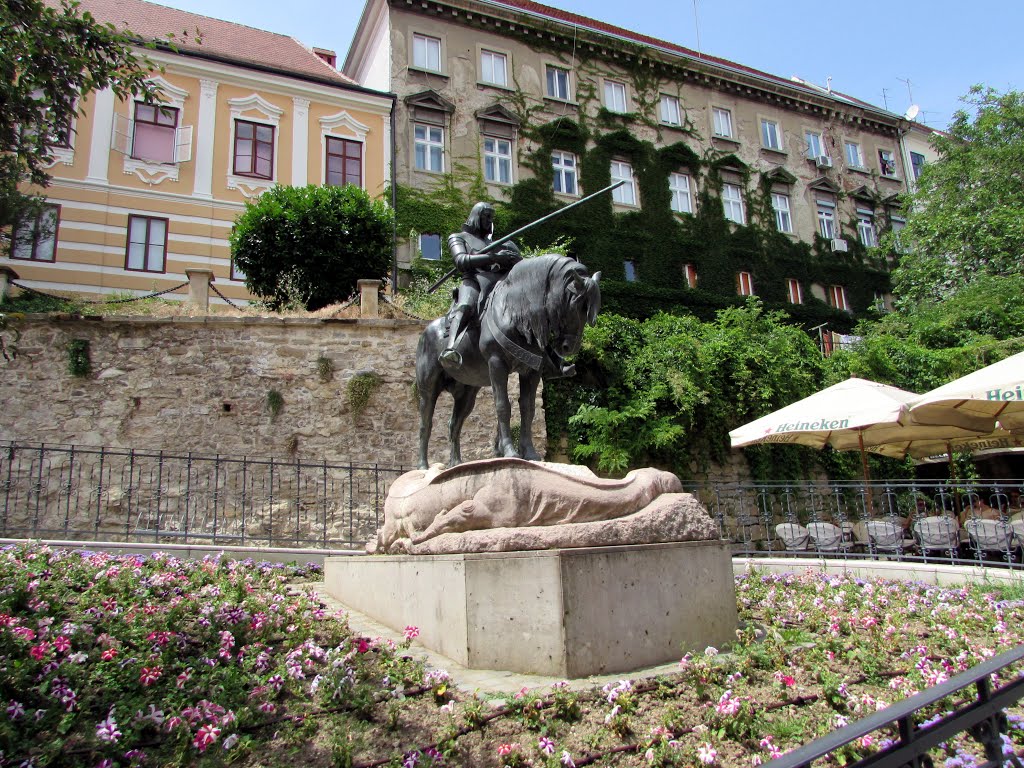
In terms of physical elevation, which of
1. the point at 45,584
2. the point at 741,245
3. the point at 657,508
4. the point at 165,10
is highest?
the point at 165,10

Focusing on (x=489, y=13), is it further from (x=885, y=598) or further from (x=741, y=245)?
(x=885, y=598)

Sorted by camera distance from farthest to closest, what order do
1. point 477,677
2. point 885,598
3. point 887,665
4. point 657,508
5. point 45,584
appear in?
point 885,598 → point 45,584 → point 657,508 → point 887,665 → point 477,677

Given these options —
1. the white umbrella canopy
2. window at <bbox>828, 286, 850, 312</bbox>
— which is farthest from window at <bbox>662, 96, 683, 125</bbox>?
the white umbrella canopy

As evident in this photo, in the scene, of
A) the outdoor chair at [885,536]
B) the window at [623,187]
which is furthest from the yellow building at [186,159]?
the outdoor chair at [885,536]

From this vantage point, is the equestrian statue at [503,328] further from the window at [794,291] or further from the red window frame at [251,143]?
the window at [794,291]

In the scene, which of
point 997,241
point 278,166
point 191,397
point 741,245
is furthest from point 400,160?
point 997,241

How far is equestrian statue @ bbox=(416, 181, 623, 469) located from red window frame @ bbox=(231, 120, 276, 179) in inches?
619

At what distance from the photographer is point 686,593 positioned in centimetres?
414

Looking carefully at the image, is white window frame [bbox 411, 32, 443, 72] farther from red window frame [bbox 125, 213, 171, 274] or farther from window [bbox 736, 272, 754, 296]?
window [bbox 736, 272, 754, 296]

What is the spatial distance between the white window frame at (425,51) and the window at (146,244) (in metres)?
9.84

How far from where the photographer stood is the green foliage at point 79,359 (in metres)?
11.7

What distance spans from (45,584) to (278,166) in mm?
17577

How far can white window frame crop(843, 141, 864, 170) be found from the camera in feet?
102

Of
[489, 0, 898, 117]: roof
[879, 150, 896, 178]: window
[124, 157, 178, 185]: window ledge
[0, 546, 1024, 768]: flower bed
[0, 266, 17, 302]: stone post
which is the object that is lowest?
[0, 546, 1024, 768]: flower bed
